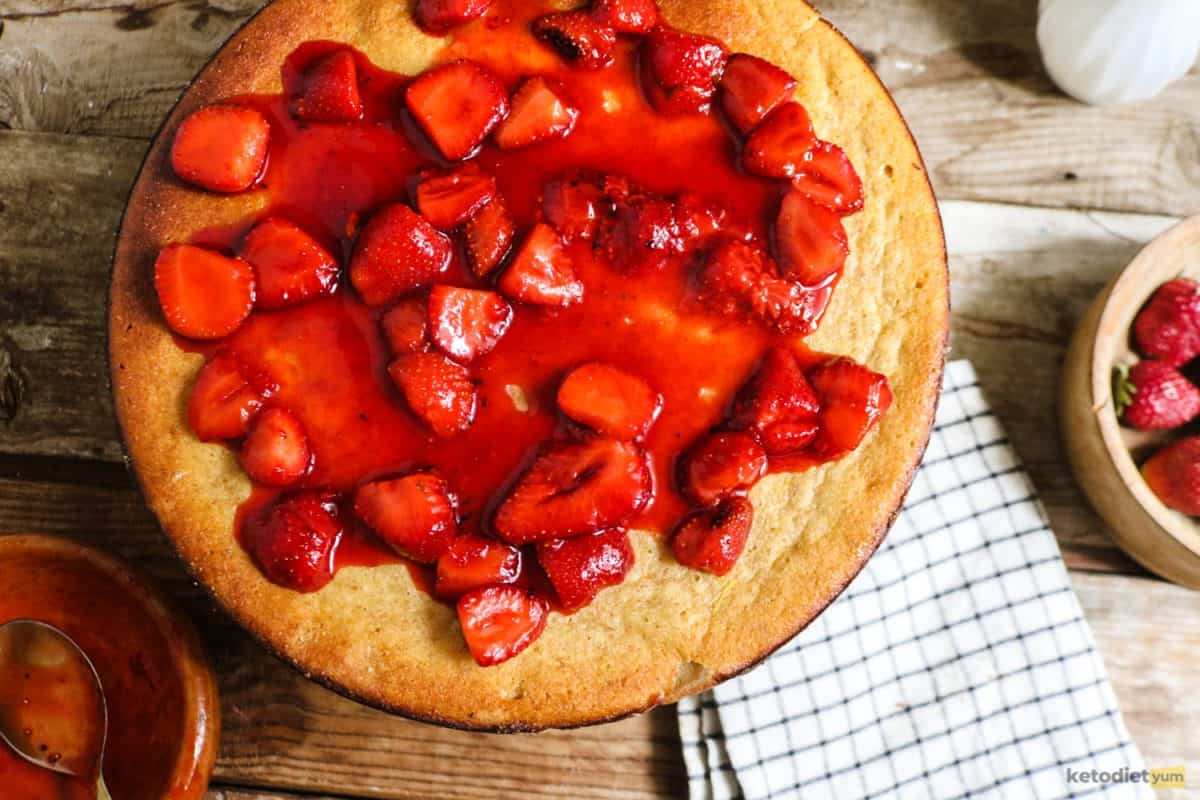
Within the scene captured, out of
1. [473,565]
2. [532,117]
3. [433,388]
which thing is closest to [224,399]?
[433,388]

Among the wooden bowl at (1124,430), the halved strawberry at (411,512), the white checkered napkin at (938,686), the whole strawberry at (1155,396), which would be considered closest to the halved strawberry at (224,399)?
the halved strawberry at (411,512)

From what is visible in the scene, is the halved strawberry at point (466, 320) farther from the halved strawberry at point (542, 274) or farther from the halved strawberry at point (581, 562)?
the halved strawberry at point (581, 562)

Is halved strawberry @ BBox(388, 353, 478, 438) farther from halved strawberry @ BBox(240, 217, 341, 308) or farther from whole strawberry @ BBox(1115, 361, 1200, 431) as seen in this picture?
whole strawberry @ BBox(1115, 361, 1200, 431)

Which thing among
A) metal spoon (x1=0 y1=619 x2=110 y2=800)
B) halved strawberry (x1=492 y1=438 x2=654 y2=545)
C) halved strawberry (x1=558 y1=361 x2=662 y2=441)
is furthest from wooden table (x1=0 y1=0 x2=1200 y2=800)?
halved strawberry (x1=558 y1=361 x2=662 y2=441)

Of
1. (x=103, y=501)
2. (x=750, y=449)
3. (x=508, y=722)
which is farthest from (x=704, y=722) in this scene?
(x=103, y=501)

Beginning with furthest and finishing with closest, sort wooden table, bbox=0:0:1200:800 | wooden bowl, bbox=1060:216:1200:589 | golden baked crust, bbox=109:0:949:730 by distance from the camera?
wooden table, bbox=0:0:1200:800 < wooden bowl, bbox=1060:216:1200:589 < golden baked crust, bbox=109:0:949:730

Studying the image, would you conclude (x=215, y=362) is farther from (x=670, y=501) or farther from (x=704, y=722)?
(x=704, y=722)
